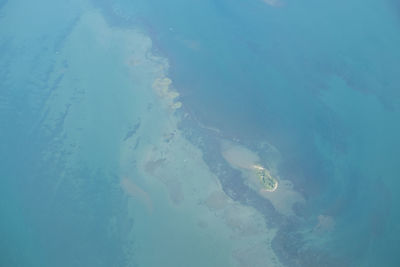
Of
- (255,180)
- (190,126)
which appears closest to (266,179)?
(255,180)

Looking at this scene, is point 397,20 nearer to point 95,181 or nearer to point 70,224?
point 95,181

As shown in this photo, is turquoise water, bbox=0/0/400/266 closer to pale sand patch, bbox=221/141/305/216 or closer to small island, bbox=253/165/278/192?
pale sand patch, bbox=221/141/305/216

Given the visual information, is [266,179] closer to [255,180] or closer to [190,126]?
[255,180]

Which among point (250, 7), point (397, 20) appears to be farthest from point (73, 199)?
point (397, 20)

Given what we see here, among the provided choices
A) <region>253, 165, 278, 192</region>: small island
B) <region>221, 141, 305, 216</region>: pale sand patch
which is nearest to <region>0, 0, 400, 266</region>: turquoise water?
<region>221, 141, 305, 216</region>: pale sand patch

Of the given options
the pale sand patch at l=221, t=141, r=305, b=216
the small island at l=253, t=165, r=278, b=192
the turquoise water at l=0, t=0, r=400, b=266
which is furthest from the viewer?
the small island at l=253, t=165, r=278, b=192

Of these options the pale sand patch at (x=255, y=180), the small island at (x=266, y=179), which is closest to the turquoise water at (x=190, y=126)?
the pale sand patch at (x=255, y=180)

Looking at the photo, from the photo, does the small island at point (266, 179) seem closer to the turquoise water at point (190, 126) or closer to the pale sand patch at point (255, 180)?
the pale sand patch at point (255, 180)
